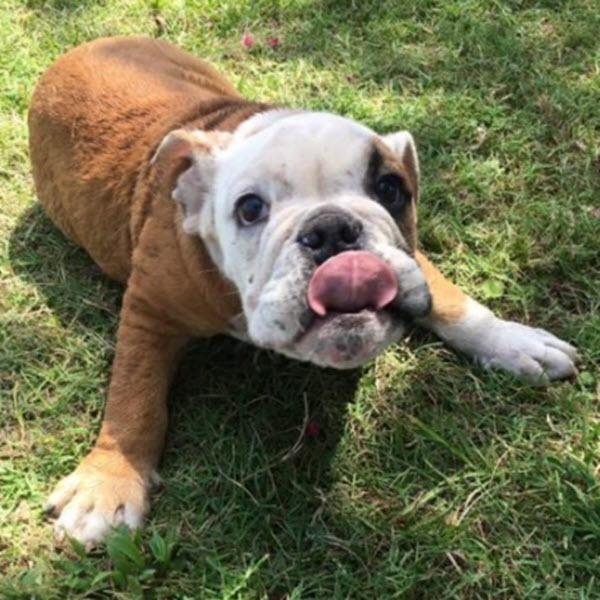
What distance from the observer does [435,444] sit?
3.35 meters

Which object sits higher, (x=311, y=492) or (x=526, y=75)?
(x=526, y=75)

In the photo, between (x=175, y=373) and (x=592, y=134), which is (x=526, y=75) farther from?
(x=175, y=373)

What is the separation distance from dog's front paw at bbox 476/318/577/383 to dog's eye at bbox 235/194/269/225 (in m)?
1.11

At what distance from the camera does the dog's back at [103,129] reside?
393 centimetres

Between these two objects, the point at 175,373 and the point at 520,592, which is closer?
the point at 520,592

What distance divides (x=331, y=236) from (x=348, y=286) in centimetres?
19

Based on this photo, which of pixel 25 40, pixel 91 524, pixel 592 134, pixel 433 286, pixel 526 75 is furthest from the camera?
pixel 25 40

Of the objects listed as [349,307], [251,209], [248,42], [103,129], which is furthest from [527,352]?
[248,42]

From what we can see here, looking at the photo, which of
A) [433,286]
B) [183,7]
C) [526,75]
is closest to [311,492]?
[433,286]

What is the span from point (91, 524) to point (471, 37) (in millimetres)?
3549

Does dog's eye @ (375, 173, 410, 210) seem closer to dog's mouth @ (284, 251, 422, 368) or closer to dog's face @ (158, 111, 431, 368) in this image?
dog's face @ (158, 111, 431, 368)

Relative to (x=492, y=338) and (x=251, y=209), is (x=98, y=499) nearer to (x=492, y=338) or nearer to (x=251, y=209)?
(x=251, y=209)

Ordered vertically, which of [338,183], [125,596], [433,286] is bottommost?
[125,596]

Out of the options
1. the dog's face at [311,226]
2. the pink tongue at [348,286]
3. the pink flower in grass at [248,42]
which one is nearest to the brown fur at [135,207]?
the dog's face at [311,226]
